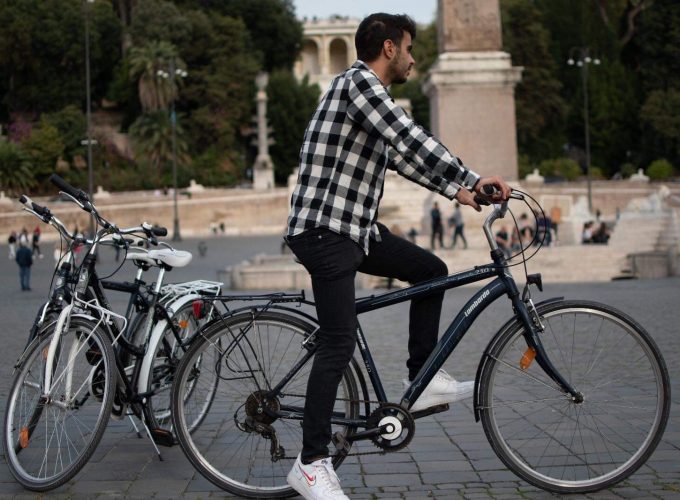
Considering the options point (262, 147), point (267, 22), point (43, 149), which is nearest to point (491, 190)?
point (43, 149)

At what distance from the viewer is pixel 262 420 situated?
4.67 metres

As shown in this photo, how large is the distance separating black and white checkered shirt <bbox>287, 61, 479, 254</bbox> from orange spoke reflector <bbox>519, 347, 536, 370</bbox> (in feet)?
2.41

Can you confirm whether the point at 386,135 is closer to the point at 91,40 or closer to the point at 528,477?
the point at 528,477

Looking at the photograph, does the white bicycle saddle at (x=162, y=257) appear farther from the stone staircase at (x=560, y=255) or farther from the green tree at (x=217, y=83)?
the green tree at (x=217, y=83)

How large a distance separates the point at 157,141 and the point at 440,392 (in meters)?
70.3

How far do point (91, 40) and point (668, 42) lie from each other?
39032 mm

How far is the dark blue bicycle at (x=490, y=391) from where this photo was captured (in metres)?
4.58

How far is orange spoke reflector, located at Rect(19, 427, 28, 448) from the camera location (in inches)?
193

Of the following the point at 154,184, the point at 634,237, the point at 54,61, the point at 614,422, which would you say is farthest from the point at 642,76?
the point at 614,422

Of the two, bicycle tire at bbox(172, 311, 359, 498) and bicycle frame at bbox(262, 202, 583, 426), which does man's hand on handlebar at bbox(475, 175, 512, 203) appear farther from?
bicycle tire at bbox(172, 311, 359, 498)

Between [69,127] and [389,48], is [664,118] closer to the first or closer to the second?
[69,127]

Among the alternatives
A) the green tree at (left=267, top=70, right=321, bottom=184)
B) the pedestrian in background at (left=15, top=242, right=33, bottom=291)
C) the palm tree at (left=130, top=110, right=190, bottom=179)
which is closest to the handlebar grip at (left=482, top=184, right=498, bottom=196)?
the pedestrian in background at (left=15, top=242, right=33, bottom=291)

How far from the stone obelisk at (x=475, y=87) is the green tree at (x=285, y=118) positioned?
5093 centimetres

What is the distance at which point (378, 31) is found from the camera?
14.9 feet
